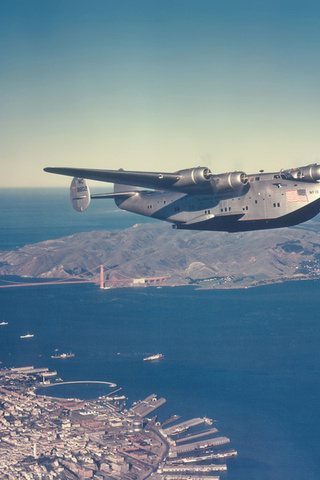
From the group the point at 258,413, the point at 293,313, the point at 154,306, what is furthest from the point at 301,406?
→ the point at 154,306

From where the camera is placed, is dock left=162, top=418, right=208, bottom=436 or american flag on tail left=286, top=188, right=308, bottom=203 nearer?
american flag on tail left=286, top=188, right=308, bottom=203

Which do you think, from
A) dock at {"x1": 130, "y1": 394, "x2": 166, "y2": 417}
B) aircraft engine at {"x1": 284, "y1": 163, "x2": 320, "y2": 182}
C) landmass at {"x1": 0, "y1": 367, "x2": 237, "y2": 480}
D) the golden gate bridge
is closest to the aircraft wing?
aircraft engine at {"x1": 284, "y1": 163, "x2": 320, "y2": 182}

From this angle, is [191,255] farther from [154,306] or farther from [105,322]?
[105,322]

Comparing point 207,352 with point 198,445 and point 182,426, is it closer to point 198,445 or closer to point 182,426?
point 182,426

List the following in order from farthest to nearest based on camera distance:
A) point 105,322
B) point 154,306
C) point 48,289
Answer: point 48,289 < point 154,306 < point 105,322

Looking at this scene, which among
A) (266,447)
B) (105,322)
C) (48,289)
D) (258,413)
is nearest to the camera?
(266,447)

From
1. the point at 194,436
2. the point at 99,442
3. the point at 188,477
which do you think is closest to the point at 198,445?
the point at 194,436

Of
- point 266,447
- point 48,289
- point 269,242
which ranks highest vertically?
point 269,242

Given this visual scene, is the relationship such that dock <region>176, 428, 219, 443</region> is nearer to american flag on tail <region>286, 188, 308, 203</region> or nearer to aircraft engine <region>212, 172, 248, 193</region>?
aircraft engine <region>212, 172, 248, 193</region>
